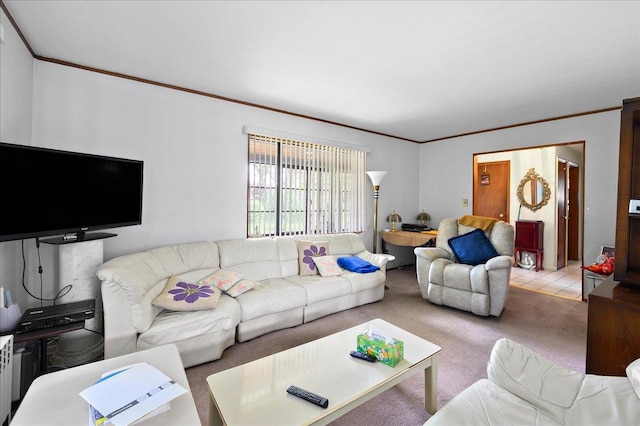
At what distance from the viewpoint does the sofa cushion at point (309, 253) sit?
11.1ft

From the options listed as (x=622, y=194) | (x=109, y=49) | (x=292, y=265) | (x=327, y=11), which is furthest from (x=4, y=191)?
(x=622, y=194)

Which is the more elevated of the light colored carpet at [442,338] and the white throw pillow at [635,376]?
the white throw pillow at [635,376]

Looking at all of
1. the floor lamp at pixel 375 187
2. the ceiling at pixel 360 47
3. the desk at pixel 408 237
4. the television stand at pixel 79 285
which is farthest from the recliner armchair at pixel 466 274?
the television stand at pixel 79 285

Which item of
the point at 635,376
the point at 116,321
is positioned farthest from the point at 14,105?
the point at 635,376

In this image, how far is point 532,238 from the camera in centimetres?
533

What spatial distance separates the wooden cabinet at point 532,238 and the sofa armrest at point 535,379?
4.93m

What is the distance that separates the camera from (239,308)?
246 centimetres

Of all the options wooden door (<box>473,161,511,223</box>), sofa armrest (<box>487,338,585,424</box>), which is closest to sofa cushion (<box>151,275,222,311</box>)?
sofa armrest (<box>487,338,585,424</box>)

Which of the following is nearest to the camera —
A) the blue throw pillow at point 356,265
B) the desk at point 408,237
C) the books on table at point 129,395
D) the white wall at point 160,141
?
the books on table at point 129,395

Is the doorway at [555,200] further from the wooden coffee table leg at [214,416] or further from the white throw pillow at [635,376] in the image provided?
the wooden coffee table leg at [214,416]

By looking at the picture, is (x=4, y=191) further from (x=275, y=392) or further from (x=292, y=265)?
(x=292, y=265)

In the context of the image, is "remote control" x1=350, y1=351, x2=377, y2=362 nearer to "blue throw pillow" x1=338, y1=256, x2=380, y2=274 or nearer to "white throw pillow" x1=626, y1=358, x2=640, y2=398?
"white throw pillow" x1=626, y1=358, x2=640, y2=398

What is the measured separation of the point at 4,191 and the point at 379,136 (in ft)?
14.8

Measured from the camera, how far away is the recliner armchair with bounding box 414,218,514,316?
3.03 m
